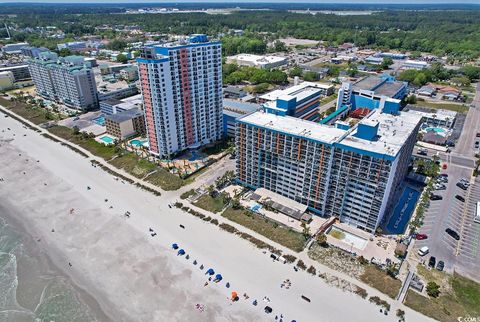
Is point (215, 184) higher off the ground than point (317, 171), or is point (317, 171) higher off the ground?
point (317, 171)

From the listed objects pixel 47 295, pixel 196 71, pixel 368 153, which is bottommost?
pixel 47 295

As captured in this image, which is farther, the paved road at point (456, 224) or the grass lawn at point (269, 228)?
the grass lawn at point (269, 228)

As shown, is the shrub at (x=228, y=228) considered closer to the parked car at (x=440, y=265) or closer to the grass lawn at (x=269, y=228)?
the grass lawn at (x=269, y=228)

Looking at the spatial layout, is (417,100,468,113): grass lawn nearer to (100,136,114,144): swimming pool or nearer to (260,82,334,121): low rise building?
(260,82,334,121): low rise building

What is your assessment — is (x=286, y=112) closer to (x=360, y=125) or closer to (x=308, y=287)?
(x=360, y=125)

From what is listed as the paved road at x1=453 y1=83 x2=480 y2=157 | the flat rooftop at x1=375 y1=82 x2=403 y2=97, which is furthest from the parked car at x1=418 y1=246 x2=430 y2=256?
the flat rooftop at x1=375 y1=82 x2=403 y2=97

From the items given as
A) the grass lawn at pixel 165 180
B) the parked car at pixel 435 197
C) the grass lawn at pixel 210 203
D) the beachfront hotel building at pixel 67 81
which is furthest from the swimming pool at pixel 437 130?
the beachfront hotel building at pixel 67 81

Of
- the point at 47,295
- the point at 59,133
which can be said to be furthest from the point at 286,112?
the point at 59,133
